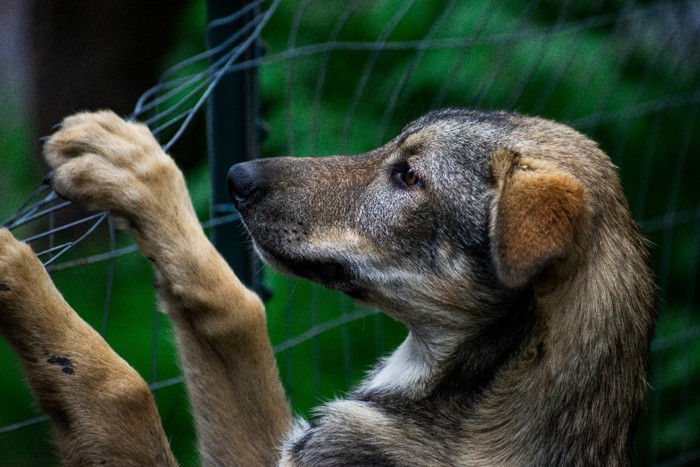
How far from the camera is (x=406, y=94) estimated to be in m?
5.71

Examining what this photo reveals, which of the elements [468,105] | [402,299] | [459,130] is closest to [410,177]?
[459,130]

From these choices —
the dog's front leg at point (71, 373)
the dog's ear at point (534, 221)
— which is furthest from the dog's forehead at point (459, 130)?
the dog's front leg at point (71, 373)

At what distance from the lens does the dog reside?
9.92 ft

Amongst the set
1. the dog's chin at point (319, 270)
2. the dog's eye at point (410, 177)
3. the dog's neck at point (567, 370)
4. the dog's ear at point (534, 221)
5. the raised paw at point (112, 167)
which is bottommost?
the dog's neck at point (567, 370)

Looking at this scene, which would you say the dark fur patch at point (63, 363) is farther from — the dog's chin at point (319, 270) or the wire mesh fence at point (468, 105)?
the wire mesh fence at point (468, 105)

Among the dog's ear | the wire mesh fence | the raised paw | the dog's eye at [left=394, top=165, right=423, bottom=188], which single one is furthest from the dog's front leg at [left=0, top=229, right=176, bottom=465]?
the wire mesh fence

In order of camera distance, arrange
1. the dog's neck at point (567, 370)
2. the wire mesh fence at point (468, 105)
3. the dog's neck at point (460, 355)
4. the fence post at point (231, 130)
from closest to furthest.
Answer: the dog's neck at point (567, 370), the dog's neck at point (460, 355), the fence post at point (231, 130), the wire mesh fence at point (468, 105)

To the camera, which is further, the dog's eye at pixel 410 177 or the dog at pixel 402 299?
the dog's eye at pixel 410 177

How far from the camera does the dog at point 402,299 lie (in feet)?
9.92

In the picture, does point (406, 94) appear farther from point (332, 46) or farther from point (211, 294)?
point (211, 294)

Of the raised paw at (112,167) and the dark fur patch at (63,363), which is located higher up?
the raised paw at (112,167)

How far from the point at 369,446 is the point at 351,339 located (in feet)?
7.58

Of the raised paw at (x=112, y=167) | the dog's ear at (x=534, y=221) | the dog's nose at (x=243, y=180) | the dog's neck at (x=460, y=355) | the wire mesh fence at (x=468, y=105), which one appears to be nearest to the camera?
the dog's ear at (x=534, y=221)

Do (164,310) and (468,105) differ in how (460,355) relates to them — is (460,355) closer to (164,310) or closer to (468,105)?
(164,310)
